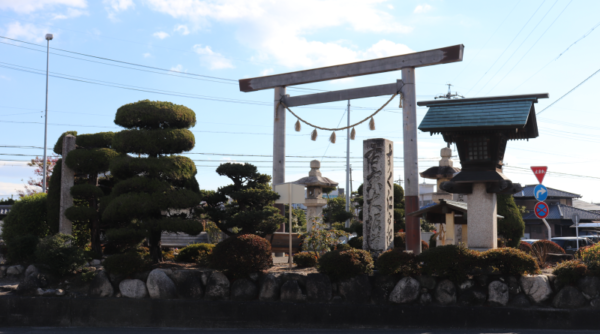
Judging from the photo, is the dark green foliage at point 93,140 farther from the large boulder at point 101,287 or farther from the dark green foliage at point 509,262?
the dark green foliage at point 509,262

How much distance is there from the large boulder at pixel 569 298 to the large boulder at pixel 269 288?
556 centimetres

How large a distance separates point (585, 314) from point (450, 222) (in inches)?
186

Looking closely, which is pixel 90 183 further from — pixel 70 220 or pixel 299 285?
pixel 299 285

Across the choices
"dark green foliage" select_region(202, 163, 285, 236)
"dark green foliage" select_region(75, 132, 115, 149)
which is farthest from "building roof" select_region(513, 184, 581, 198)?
"dark green foliage" select_region(75, 132, 115, 149)

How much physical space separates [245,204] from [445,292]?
6.15 meters

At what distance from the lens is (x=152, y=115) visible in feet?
43.3

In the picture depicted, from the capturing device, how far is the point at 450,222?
1355 cm

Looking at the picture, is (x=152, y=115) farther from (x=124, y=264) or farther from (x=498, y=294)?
(x=498, y=294)

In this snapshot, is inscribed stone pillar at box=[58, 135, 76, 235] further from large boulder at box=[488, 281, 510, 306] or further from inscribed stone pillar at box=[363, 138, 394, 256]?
large boulder at box=[488, 281, 510, 306]

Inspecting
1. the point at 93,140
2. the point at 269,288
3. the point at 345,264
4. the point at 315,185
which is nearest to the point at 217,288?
the point at 269,288

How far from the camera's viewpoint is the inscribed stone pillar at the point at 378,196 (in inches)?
496

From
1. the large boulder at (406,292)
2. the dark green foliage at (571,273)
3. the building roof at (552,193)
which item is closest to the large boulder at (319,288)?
the large boulder at (406,292)

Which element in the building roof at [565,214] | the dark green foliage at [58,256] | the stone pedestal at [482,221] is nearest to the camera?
the dark green foliage at [58,256]

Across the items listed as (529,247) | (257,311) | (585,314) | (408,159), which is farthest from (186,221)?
(529,247)
